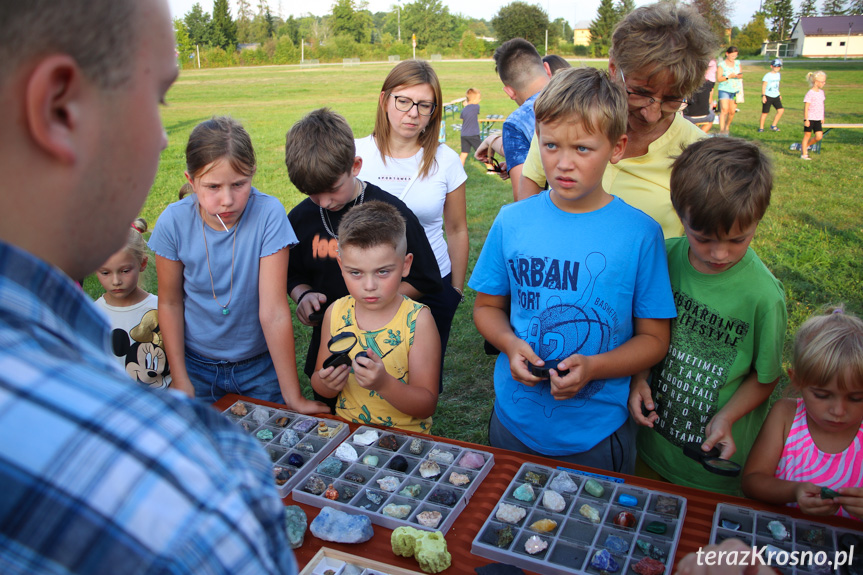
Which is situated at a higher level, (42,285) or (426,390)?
(42,285)

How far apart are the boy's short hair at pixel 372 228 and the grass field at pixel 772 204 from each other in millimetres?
1887

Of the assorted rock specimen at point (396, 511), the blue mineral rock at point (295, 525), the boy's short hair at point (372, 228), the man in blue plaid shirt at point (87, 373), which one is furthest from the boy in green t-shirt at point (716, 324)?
the man in blue plaid shirt at point (87, 373)

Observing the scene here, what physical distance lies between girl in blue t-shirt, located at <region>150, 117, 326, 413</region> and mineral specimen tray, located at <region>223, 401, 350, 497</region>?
200 millimetres

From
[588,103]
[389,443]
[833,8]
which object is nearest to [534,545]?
[389,443]

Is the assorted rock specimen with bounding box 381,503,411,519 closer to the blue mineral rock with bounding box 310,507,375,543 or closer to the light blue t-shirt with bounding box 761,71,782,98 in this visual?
the blue mineral rock with bounding box 310,507,375,543

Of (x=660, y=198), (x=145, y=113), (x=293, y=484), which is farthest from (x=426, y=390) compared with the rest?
(x=145, y=113)

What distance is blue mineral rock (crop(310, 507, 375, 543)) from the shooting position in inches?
63.2

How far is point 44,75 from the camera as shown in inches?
23.5

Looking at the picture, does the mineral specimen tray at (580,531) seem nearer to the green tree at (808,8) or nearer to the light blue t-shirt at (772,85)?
the light blue t-shirt at (772,85)

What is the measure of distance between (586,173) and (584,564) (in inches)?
48.1

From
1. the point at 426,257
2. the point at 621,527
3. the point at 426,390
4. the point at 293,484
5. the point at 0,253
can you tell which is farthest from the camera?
the point at 426,257

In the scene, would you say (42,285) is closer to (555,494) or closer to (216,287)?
(555,494)

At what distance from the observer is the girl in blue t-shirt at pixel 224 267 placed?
2.47 metres

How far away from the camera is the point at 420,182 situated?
3.40 meters
